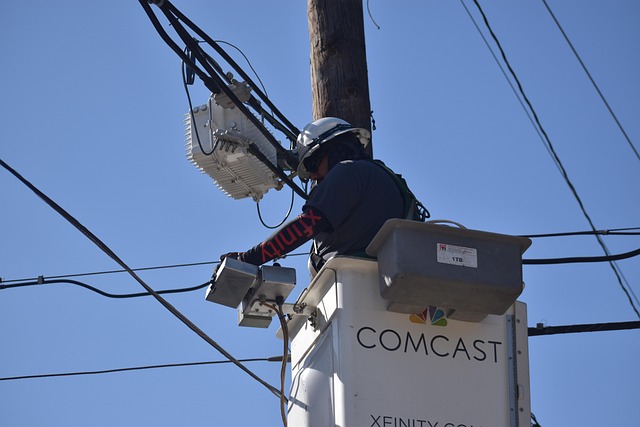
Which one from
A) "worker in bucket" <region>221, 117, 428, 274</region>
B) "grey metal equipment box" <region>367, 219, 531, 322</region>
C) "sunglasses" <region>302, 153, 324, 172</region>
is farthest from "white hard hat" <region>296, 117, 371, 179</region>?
"grey metal equipment box" <region>367, 219, 531, 322</region>

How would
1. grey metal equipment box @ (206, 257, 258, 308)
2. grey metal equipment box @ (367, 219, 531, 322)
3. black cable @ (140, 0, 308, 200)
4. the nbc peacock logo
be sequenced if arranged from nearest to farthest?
grey metal equipment box @ (367, 219, 531, 322) < the nbc peacock logo < grey metal equipment box @ (206, 257, 258, 308) < black cable @ (140, 0, 308, 200)

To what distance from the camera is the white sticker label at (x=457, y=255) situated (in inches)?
251

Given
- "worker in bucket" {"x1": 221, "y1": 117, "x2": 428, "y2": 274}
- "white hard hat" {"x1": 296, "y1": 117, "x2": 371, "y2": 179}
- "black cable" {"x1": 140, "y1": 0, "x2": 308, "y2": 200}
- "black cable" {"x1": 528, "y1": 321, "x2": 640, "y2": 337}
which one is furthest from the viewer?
"black cable" {"x1": 528, "y1": 321, "x2": 640, "y2": 337}

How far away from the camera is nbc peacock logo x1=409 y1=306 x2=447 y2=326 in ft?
21.8

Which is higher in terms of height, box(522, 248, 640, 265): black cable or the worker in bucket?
box(522, 248, 640, 265): black cable

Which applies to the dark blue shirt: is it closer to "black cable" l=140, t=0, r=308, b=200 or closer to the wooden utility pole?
the wooden utility pole

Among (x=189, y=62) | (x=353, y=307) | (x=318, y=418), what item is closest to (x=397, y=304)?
(x=353, y=307)

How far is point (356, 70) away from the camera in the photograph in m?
8.78

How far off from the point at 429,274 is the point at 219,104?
2823 mm

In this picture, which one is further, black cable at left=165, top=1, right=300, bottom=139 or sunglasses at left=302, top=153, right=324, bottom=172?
black cable at left=165, top=1, right=300, bottom=139

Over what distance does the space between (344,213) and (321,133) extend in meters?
0.93

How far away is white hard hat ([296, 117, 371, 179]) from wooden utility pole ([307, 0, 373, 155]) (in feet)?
1.68

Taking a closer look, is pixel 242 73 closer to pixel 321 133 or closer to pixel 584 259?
pixel 321 133

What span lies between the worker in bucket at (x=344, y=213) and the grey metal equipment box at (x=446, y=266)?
1.56 feet
